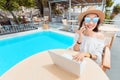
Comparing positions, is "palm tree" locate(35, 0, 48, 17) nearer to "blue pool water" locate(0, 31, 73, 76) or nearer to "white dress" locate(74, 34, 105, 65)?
"blue pool water" locate(0, 31, 73, 76)

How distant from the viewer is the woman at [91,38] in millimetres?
1754

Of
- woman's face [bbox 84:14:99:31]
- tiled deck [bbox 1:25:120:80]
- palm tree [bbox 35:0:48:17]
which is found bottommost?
tiled deck [bbox 1:25:120:80]

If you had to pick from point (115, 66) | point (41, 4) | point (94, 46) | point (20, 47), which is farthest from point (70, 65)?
point (41, 4)

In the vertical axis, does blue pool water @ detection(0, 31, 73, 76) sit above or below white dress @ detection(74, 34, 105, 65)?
below

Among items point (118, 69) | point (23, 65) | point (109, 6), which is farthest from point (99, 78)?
point (109, 6)

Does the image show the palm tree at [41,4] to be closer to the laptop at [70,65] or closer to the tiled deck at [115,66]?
the tiled deck at [115,66]

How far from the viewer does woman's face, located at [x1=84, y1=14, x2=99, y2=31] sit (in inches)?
68.3

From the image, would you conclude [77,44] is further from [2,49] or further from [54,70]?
[2,49]

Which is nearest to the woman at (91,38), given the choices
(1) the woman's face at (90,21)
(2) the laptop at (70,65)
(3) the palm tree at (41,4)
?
(1) the woman's face at (90,21)

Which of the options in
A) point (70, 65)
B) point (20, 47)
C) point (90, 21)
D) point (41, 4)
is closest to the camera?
point (70, 65)

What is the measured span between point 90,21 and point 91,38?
0.90 ft

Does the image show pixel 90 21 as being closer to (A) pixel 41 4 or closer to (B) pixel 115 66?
(B) pixel 115 66

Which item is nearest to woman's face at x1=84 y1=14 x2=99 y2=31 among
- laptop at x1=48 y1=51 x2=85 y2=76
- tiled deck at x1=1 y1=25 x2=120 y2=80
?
laptop at x1=48 y1=51 x2=85 y2=76

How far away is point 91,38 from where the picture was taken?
1.83 metres
